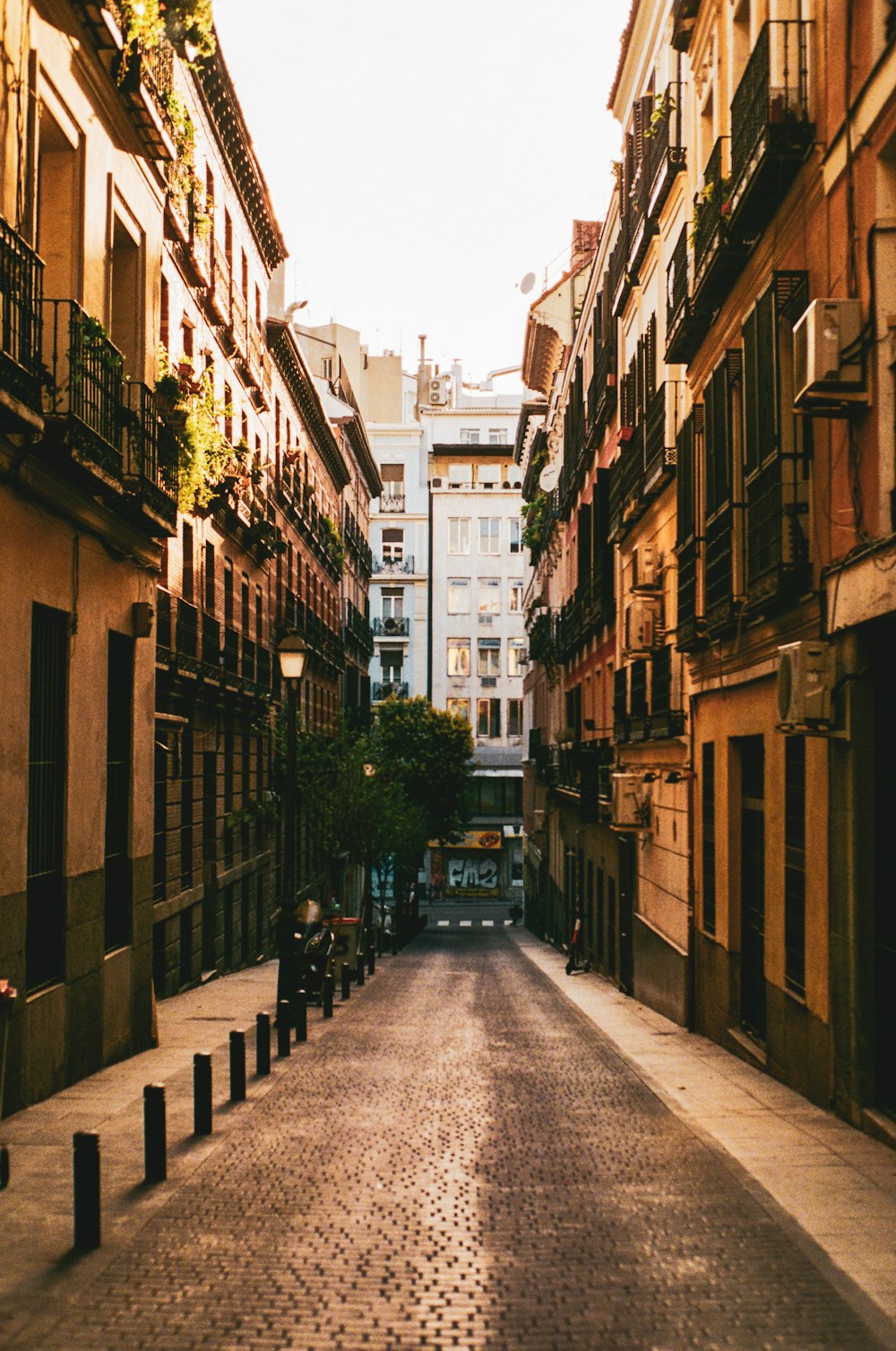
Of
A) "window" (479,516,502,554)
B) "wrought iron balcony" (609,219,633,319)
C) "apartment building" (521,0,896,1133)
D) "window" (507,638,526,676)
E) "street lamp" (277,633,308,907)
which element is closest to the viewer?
"apartment building" (521,0,896,1133)

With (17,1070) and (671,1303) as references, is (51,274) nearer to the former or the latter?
(17,1070)

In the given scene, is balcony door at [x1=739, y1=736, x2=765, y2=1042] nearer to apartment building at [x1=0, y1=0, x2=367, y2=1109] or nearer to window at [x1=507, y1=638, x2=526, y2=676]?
apartment building at [x1=0, y1=0, x2=367, y2=1109]

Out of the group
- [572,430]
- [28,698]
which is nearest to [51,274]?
[28,698]

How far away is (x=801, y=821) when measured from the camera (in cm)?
1234

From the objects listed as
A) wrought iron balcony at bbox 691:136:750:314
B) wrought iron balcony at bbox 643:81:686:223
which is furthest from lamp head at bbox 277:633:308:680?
wrought iron balcony at bbox 643:81:686:223

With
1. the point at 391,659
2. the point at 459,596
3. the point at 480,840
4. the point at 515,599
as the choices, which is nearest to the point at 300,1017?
the point at 480,840

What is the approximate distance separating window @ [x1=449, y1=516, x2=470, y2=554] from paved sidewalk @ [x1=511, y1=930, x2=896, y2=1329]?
70.0 metres

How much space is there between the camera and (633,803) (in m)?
22.8

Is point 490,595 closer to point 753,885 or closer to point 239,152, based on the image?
point 239,152

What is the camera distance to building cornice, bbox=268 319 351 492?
37906mm

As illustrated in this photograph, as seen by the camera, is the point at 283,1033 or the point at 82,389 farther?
the point at 283,1033

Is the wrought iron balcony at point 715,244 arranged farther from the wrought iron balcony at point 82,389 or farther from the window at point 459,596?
the window at point 459,596

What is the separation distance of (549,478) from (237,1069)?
39.3m

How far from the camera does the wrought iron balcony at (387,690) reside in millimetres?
82500
